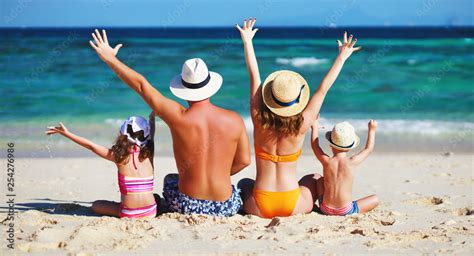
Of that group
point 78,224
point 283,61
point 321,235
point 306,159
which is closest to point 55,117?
point 306,159

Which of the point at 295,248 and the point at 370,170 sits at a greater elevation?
the point at 370,170

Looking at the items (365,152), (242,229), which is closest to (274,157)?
(242,229)

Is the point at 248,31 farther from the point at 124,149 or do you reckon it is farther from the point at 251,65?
the point at 124,149

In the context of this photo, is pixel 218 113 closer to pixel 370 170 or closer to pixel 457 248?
pixel 457 248

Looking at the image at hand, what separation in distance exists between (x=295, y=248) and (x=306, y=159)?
12.9 ft

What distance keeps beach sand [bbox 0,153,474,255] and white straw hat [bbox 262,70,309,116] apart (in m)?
0.80

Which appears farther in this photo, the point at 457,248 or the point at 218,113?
the point at 218,113

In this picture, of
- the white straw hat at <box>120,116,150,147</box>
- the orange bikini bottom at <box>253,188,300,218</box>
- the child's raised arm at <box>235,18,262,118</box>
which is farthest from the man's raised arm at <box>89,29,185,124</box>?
the orange bikini bottom at <box>253,188,300,218</box>

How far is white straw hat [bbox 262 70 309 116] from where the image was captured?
4887mm

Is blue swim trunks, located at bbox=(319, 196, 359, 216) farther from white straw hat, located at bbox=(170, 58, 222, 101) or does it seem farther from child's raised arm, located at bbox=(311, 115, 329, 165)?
white straw hat, located at bbox=(170, 58, 222, 101)

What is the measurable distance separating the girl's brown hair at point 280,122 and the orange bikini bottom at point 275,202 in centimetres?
46

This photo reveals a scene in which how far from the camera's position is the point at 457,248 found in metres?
4.41

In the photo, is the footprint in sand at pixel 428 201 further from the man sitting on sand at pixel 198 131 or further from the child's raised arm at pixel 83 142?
the child's raised arm at pixel 83 142

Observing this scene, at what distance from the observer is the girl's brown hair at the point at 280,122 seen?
4930mm
